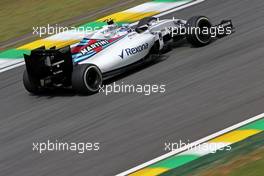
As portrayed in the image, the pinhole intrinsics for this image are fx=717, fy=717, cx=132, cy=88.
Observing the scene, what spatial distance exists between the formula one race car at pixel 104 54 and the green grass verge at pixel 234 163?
347 centimetres

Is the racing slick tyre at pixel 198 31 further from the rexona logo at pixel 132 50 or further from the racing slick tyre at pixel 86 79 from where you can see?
the racing slick tyre at pixel 86 79

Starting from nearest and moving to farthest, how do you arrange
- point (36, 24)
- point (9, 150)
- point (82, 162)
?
point (82, 162) < point (9, 150) < point (36, 24)

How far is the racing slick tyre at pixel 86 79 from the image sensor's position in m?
11.7

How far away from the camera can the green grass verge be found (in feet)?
26.7

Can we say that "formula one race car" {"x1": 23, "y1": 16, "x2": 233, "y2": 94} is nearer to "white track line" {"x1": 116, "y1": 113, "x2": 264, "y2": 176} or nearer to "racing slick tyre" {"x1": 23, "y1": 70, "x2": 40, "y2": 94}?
"racing slick tyre" {"x1": 23, "y1": 70, "x2": 40, "y2": 94}

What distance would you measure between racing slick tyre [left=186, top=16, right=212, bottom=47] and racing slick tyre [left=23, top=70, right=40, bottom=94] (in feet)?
9.75

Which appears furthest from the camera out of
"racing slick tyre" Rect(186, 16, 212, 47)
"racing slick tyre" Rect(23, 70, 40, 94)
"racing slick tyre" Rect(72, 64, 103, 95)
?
"racing slick tyre" Rect(186, 16, 212, 47)

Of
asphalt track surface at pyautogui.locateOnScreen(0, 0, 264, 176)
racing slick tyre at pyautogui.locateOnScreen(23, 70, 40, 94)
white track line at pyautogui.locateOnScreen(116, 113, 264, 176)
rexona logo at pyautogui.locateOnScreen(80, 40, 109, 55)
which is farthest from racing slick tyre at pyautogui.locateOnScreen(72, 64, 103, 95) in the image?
white track line at pyautogui.locateOnScreen(116, 113, 264, 176)

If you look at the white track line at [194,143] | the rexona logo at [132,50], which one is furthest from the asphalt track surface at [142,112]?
the rexona logo at [132,50]

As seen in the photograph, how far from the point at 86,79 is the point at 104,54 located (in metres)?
0.82

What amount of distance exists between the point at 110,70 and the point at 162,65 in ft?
3.64

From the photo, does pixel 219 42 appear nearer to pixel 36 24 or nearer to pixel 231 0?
pixel 231 0

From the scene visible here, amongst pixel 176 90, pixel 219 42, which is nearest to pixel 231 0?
pixel 219 42

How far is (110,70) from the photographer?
12344 millimetres
